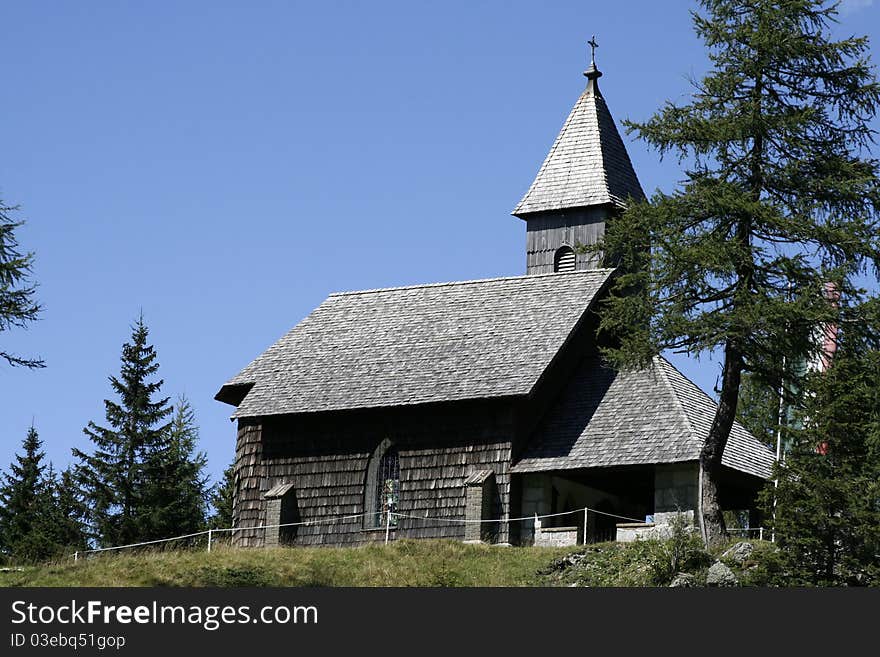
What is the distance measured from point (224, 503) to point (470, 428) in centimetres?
1980

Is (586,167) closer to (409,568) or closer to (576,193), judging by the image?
(576,193)

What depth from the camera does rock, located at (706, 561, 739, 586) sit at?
35.2 m

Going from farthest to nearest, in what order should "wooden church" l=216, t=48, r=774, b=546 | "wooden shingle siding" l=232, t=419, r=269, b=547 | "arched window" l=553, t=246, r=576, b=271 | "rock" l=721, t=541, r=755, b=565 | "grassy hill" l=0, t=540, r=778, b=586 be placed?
1. "arched window" l=553, t=246, r=576, b=271
2. "wooden shingle siding" l=232, t=419, r=269, b=547
3. "wooden church" l=216, t=48, r=774, b=546
4. "rock" l=721, t=541, r=755, b=565
5. "grassy hill" l=0, t=540, r=778, b=586

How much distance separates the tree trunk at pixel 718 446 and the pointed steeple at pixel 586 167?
42.6 ft

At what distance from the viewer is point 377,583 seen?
37188 mm

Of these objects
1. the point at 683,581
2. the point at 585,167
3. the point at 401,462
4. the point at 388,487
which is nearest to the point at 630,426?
the point at 401,462

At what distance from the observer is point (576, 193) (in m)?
52.8

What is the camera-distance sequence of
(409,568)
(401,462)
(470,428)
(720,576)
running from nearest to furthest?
(720,576)
(409,568)
(470,428)
(401,462)

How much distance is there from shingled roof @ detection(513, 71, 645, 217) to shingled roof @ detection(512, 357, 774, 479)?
7.76 m

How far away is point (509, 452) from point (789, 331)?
9.13 meters

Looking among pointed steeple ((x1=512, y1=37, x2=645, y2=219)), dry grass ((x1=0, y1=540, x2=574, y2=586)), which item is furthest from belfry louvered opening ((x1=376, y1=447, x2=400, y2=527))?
pointed steeple ((x1=512, y1=37, x2=645, y2=219))

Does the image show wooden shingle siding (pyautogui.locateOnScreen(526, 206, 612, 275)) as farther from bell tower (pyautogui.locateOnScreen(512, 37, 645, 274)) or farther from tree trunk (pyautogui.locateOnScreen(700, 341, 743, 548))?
tree trunk (pyautogui.locateOnScreen(700, 341, 743, 548))

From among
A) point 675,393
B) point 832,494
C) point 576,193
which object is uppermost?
point 576,193

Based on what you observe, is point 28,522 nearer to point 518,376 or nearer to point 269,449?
point 269,449
